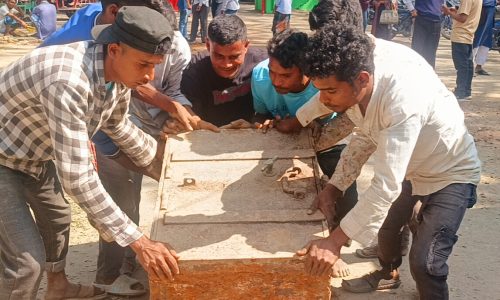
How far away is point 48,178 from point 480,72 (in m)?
8.42

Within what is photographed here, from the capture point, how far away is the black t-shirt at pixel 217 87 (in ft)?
12.5

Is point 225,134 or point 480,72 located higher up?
point 225,134

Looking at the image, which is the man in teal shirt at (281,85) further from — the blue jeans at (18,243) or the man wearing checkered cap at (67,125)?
the blue jeans at (18,243)

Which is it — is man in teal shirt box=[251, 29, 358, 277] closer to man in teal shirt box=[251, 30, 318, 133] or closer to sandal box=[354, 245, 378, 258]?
man in teal shirt box=[251, 30, 318, 133]

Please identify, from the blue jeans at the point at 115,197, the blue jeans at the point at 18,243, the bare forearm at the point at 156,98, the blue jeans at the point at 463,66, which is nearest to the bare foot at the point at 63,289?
the blue jeans at the point at 115,197

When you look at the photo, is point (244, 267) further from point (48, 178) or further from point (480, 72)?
point (480, 72)

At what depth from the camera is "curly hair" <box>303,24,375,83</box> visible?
246 centimetres

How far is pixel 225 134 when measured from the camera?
3.65 meters

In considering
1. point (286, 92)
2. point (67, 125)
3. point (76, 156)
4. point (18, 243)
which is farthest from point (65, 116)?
point (286, 92)

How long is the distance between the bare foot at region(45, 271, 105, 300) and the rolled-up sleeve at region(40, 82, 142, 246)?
1.06m

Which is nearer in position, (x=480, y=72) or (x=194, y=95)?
(x=194, y=95)

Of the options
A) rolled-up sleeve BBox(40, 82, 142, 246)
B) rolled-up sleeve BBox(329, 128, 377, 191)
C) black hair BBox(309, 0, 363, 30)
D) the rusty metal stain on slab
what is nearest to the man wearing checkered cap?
rolled-up sleeve BBox(40, 82, 142, 246)

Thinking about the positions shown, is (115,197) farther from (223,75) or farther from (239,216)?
(239,216)

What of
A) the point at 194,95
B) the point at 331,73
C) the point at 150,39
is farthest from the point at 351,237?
the point at 194,95
